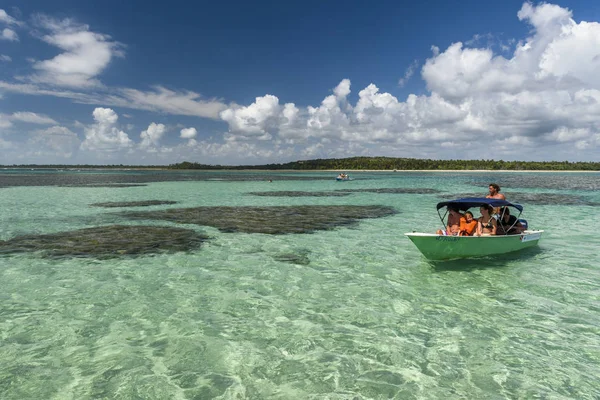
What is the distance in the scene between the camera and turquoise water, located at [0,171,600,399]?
21.5 feet

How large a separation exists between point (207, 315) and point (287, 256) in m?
6.58

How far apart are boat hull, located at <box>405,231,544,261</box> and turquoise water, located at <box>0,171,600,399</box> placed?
44 centimetres

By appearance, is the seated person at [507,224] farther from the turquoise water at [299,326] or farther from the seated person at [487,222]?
the turquoise water at [299,326]

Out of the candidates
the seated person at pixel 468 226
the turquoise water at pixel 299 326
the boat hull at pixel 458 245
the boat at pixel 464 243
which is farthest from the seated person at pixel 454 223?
the turquoise water at pixel 299 326

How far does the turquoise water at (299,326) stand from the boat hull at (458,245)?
0.44 meters

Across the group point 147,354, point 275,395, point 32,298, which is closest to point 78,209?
point 32,298

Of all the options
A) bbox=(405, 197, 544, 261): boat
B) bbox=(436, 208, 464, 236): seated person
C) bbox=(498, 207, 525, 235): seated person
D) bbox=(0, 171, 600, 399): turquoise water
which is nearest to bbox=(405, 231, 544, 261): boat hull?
bbox=(405, 197, 544, 261): boat

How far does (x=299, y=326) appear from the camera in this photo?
29.3 feet

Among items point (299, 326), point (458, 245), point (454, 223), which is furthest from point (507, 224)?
point (299, 326)

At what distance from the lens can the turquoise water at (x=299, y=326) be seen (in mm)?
6539

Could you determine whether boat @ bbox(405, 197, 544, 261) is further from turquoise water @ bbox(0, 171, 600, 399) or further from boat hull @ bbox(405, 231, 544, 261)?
turquoise water @ bbox(0, 171, 600, 399)

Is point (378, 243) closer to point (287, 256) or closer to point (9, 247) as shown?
point (287, 256)

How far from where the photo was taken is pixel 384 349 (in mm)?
7730

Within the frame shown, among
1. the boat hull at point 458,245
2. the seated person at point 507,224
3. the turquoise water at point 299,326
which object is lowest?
A: the turquoise water at point 299,326
